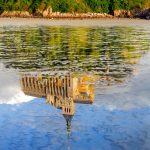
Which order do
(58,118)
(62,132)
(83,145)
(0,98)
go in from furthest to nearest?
(0,98)
(58,118)
(62,132)
(83,145)

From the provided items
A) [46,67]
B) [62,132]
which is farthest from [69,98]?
[46,67]

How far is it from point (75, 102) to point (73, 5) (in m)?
132

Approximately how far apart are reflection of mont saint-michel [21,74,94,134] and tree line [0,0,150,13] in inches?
4841

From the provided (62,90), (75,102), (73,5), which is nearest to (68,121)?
(75,102)

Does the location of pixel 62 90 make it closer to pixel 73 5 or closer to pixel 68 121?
pixel 68 121

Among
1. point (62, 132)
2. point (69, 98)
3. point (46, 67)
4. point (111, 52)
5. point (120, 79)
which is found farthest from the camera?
point (111, 52)

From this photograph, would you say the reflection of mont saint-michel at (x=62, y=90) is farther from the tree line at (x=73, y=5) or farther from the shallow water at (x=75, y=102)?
the tree line at (x=73, y=5)

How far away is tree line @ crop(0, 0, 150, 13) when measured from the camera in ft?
477

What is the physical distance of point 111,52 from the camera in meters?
36.3

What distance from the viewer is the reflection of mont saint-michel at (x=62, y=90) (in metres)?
17.1

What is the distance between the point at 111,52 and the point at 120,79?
1276cm

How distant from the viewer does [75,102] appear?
58.1 feet

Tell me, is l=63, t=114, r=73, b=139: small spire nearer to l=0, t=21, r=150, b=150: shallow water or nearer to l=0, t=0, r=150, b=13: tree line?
l=0, t=21, r=150, b=150: shallow water

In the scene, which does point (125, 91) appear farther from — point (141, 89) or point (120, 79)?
point (120, 79)
